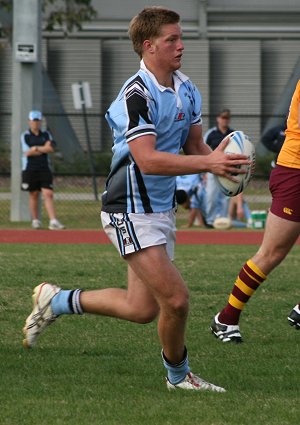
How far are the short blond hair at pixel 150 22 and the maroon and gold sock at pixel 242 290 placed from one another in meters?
2.69

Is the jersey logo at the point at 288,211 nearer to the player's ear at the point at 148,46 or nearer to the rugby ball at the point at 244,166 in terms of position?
A: the rugby ball at the point at 244,166

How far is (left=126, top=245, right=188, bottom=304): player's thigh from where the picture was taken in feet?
21.5

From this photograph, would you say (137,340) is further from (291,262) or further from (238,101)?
(238,101)

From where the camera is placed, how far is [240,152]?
21.4 ft

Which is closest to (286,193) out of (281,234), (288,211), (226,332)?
(288,211)

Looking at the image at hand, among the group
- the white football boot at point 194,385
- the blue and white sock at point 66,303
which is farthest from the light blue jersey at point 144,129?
the white football boot at point 194,385

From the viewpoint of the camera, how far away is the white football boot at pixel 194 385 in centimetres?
681

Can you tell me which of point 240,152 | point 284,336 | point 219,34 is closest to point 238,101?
point 219,34

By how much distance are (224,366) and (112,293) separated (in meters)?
0.96

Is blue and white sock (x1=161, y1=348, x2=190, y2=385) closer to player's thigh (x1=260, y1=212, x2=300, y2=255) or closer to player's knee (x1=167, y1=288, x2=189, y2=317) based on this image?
player's knee (x1=167, y1=288, x2=189, y2=317)

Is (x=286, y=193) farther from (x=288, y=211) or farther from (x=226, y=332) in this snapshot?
(x=226, y=332)

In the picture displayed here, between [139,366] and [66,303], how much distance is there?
642mm

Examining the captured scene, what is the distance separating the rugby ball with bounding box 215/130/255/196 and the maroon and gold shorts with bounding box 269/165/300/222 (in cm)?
201

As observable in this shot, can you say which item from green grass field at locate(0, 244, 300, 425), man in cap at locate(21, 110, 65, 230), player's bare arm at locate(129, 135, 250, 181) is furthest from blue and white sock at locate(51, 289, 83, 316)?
man in cap at locate(21, 110, 65, 230)
